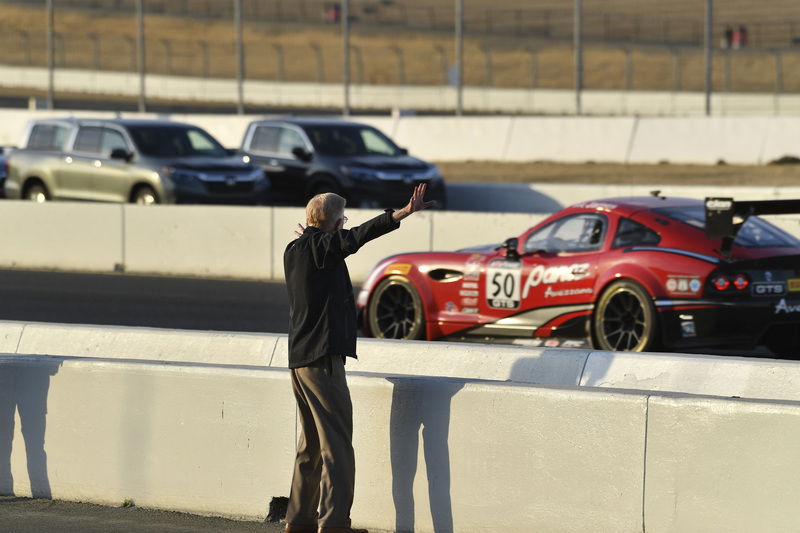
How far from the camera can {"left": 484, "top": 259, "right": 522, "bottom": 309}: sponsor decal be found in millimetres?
12477

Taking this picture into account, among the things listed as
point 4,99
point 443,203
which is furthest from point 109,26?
point 443,203

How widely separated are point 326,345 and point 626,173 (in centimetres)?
2533

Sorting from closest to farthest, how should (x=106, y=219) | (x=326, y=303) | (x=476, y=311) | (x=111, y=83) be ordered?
(x=326, y=303) → (x=476, y=311) → (x=106, y=219) → (x=111, y=83)

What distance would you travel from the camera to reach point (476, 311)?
500 inches

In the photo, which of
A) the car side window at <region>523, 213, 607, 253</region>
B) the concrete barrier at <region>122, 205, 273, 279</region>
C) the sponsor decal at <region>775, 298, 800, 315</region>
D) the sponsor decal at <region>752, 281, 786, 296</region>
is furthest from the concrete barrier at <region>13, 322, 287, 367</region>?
the concrete barrier at <region>122, 205, 273, 279</region>

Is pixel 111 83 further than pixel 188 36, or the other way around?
pixel 188 36

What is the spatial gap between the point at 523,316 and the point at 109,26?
84.8 metres

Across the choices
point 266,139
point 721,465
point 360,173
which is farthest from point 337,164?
point 721,465

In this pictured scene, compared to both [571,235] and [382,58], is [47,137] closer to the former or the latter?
A: [571,235]

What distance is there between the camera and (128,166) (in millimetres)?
23281

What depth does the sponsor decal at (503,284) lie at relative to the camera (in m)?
12.5

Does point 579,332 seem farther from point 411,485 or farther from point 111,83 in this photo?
point 111,83

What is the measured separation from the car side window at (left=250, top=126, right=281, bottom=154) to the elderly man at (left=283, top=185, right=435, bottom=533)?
1845cm

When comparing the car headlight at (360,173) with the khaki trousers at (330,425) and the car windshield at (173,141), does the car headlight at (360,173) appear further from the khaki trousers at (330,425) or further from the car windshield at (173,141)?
the khaki trousers at (330,425)
